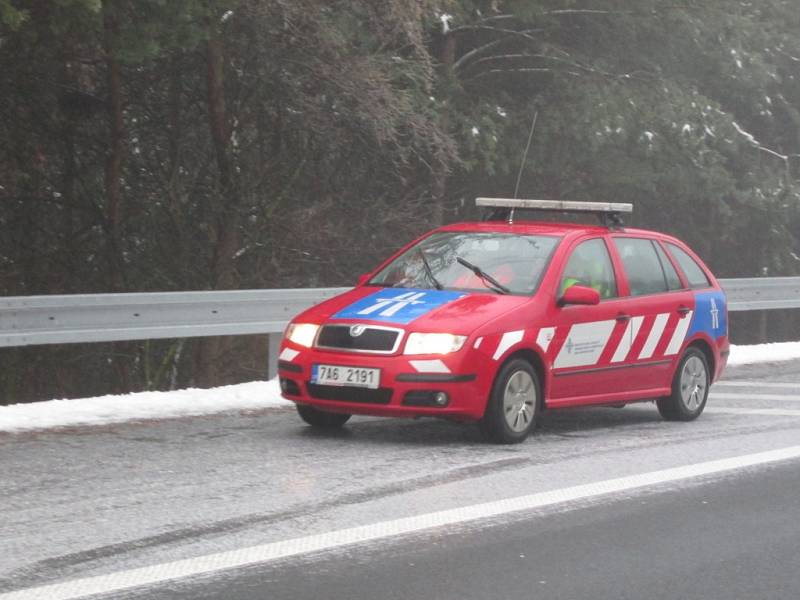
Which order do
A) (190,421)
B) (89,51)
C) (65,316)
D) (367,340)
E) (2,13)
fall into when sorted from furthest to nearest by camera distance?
1. (89,51)
2. (2,13)
3. (65,316)
4. (190,421)
5. (367,340)

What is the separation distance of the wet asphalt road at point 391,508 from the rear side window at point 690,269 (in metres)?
1.33

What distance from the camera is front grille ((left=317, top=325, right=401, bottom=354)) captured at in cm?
929

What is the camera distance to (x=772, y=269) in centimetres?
3741

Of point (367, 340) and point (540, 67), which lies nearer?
point (367, 340)

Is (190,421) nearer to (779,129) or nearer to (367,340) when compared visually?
(367,340)

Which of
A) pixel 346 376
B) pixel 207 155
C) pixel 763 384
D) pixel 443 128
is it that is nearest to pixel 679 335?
pixel 346 376

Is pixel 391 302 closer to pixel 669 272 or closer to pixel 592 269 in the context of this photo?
pixel 592 269

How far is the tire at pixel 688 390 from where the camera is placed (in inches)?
A: 440

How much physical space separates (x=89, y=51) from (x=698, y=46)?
629 inches

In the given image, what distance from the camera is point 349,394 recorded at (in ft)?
30.6

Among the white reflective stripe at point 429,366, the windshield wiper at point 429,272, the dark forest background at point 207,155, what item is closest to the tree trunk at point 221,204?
the dark forest background at point 207,155

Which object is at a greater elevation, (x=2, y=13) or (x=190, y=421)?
(x=2, y=13)

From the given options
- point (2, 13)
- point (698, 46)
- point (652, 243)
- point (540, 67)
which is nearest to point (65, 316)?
point (2, 13)

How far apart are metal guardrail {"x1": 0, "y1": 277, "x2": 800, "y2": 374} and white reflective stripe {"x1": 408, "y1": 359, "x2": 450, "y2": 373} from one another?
3163 mm
